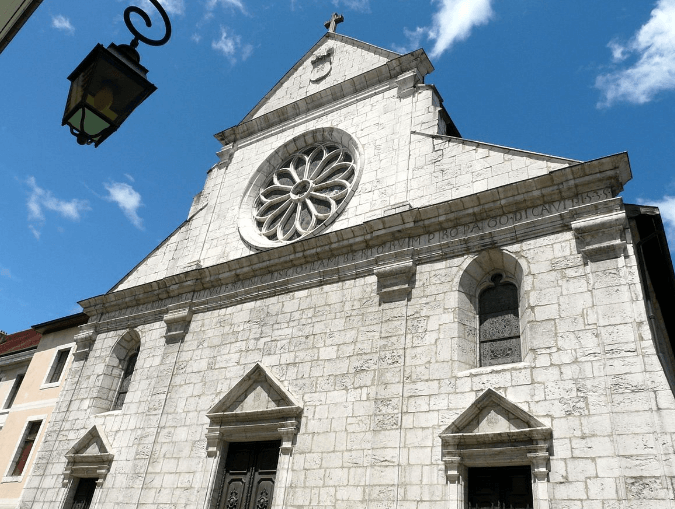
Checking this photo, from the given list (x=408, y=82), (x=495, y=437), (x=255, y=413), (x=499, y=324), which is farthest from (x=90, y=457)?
(x=408, y=82)

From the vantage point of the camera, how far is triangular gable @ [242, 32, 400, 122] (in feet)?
48.9

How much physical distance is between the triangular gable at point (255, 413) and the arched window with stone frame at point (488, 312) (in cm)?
314

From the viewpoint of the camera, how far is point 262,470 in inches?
407

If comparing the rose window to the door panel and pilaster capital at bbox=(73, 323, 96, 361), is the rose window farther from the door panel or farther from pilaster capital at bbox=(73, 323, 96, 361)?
the door panel

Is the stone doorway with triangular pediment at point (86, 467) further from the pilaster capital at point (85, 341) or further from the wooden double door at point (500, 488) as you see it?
the wooden double door at point (500, 488)

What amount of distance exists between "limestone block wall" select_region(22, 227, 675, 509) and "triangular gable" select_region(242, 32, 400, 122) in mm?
6541

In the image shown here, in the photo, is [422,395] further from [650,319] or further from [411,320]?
[650,319]

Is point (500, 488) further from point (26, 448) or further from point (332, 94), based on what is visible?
point (26, 448)

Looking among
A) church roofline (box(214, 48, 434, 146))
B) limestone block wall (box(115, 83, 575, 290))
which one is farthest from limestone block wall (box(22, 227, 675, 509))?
church roofline (box(214, 48, 434, 146))

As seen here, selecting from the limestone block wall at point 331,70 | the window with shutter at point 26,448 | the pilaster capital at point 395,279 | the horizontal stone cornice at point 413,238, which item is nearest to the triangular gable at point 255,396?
the horizontal stone cornice at point 413,238

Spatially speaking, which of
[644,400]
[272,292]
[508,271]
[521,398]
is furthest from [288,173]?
[644,400]

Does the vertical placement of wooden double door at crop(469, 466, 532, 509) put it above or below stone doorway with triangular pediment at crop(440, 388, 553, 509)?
below

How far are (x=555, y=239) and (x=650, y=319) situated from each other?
1842 mm

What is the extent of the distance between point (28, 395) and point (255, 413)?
10.9 m
